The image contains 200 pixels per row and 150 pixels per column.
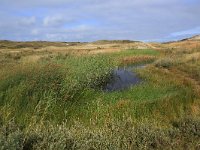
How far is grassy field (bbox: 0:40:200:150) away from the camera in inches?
322

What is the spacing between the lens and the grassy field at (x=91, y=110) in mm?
8172

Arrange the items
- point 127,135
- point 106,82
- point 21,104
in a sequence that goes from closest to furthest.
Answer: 1. point 127,135
2. point 21,104
3. point 106,82

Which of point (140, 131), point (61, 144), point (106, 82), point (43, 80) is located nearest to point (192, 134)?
point (140, 131)

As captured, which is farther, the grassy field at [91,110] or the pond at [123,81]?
the pond at [123,81]

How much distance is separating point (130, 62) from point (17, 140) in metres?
28.5

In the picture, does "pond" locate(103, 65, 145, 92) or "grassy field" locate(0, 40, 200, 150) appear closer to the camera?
"grassy field" locate(0, 40, 200, 150)

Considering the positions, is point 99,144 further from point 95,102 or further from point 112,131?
point 95,102

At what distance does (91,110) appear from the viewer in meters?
14.5

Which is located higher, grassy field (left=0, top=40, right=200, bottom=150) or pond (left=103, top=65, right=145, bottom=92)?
grassy field (left=0, top=40, right=200, bottom=150)

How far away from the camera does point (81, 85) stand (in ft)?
55.2

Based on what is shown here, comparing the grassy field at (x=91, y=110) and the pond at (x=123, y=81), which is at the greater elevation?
the grassy field at (x=91, y=110)

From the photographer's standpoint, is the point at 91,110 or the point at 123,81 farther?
the point at 123,81

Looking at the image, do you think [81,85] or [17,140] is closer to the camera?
[17,140]

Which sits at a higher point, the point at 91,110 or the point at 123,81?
the point at 91,110
